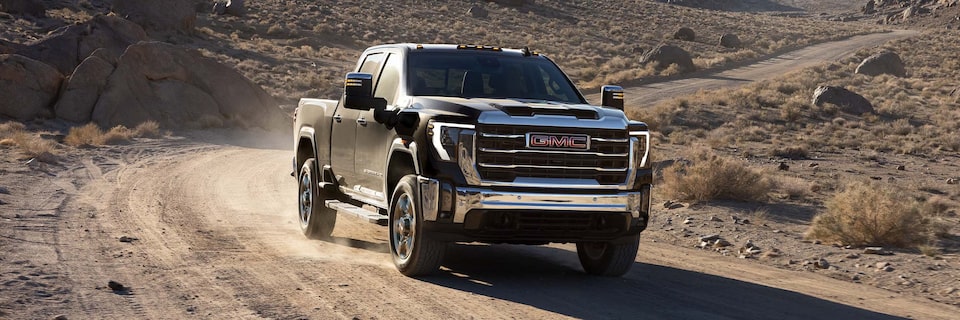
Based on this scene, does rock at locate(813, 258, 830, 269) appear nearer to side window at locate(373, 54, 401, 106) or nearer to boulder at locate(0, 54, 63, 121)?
side window at locate(373, 54, 401, 106)

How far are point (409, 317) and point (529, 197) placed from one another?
162 cm

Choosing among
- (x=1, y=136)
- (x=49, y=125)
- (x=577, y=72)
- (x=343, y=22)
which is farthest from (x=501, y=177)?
(x=343, y=22)

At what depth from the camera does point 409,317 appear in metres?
7.66

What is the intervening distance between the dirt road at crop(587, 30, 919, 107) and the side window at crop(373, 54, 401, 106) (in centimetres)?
3193

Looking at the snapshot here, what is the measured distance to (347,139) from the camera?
1101 centimetres

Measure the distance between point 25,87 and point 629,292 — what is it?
78.7 ft

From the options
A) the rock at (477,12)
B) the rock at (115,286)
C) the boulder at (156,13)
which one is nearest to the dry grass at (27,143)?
the rock at (115,286)

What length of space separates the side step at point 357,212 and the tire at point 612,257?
70.9 inches

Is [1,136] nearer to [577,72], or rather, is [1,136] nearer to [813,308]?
[813,308]

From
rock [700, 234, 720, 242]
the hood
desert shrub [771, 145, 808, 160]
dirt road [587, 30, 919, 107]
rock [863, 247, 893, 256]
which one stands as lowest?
dirt road [587, 30, 919, 107]

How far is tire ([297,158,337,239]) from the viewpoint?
1183cm

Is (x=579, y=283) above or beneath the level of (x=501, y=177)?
beneath

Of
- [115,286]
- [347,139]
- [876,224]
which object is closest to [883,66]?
[876,224]

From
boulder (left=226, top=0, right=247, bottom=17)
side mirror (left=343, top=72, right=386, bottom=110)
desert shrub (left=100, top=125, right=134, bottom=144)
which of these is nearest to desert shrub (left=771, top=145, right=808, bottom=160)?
desert shrub (left=100, top=125, right=134, bottom=144)
